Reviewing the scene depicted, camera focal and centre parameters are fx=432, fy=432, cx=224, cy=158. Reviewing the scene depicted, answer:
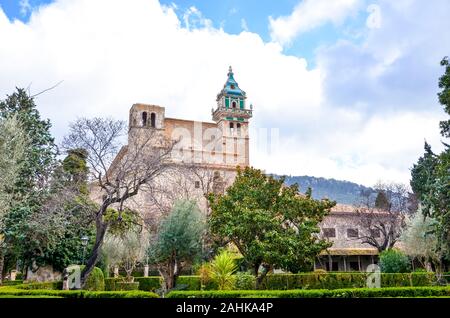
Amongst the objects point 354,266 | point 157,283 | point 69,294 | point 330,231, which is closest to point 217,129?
point 330,231

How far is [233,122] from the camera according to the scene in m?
57.3

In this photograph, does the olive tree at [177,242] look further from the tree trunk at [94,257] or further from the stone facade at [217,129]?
the stone facade at [217,129]

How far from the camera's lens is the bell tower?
5638cm

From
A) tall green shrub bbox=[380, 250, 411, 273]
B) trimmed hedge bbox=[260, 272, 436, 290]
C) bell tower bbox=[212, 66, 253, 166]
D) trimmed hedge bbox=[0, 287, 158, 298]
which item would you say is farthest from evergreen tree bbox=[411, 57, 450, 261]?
bell tower bbox=[212, 66, 253, 166]

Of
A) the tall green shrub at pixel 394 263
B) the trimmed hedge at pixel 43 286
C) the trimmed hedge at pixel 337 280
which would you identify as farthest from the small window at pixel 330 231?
the trimmed hedge at pixel 43 286

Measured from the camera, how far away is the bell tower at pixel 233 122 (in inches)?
2219

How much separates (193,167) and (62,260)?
15245mm

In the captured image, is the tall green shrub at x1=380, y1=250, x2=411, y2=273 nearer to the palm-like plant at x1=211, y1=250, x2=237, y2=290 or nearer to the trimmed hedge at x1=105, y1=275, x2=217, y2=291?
the trimmed hedge at x1=105, y1=275, x2=217, y2=291

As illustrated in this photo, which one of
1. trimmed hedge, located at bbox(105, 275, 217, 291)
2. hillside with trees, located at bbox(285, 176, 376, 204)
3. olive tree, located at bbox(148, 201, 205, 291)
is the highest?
hillside with trees, located at bbox(285, 176, 376, 204)
